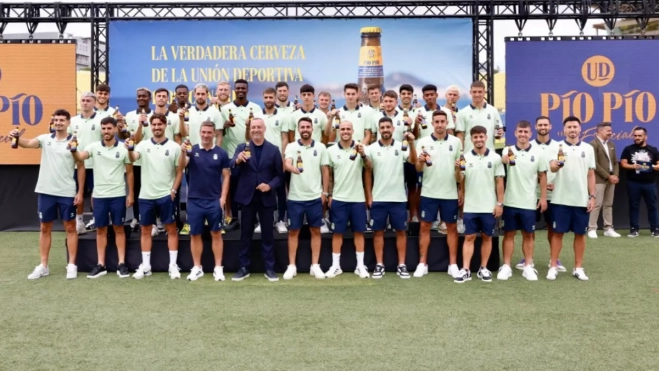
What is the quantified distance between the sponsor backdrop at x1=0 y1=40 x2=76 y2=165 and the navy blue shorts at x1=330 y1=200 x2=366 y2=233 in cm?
577

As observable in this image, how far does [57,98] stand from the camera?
406 inches

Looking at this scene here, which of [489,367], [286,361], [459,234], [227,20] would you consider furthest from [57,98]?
[489,367]

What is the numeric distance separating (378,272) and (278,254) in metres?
1.12

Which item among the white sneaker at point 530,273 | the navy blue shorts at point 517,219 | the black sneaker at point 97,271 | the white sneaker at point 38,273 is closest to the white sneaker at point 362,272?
the navy blue shorts at point 517,219

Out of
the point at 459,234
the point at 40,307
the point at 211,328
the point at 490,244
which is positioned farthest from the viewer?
the point at 459,234

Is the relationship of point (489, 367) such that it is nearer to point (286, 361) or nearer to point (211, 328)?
point (286, 361)

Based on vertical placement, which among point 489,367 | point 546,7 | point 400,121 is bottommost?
point 489,367

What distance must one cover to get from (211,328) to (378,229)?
97.7 inches

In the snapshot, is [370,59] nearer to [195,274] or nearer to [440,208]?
[440,208]

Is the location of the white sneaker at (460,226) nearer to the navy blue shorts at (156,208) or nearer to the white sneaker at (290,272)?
the white sneaker at (290,272)

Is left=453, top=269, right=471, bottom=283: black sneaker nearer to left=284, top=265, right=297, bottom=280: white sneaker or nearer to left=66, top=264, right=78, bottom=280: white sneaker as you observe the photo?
left=284, top=265, right=297, bottom=280: white sneaker

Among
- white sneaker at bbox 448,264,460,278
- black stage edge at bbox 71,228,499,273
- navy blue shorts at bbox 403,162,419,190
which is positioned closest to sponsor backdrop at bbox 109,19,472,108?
navy blue shorts at bbox 403,162,419,190

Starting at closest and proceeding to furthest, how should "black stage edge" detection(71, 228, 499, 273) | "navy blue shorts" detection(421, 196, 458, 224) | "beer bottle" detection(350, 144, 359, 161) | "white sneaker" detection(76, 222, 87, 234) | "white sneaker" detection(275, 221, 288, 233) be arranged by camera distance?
"beer bottle" detection(350, 144, 359, 161)
"navy blue shorts" detection(421, 196, 458, 224)
"black stage edge" detection(71, 228, 499, 273)
"white sneaker" detection(275, 221, 288, 233)
"white sneaker" detection(76, 222, 87, 234)

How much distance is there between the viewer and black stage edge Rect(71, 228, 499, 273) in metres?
6.89
